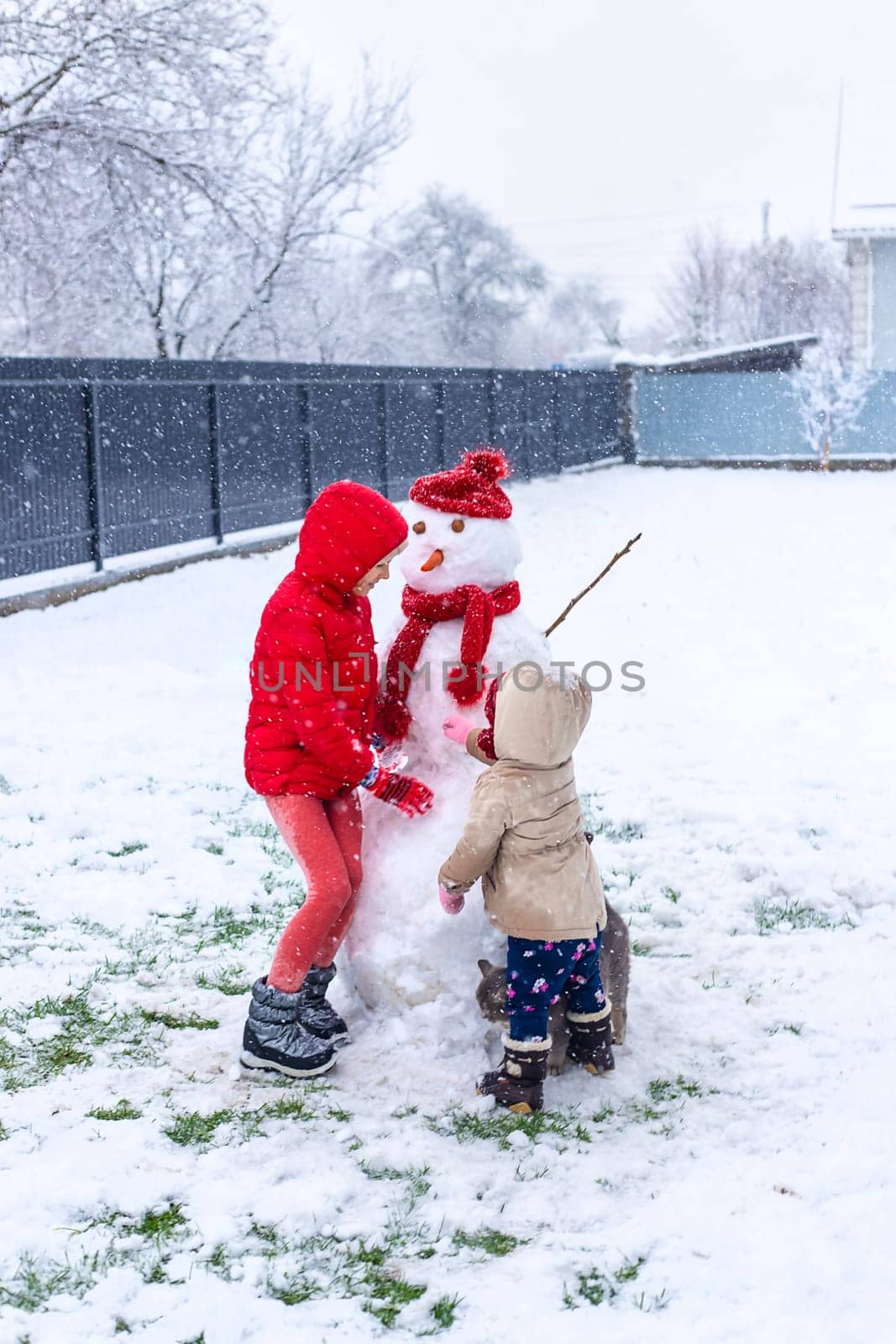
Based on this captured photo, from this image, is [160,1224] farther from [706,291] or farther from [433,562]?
[706,291]

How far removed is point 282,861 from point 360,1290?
2.95 meters

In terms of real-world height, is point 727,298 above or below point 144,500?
above

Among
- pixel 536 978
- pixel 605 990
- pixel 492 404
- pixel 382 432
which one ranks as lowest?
pixel 605 990

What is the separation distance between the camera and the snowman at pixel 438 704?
3.98 meters

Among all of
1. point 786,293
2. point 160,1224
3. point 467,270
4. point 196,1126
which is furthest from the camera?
point 786,293

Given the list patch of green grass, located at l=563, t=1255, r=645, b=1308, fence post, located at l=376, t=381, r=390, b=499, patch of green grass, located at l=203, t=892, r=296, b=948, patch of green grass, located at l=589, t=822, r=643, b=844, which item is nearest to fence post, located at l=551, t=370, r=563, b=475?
fence post, located at l=376, t=381, r=390, b=499

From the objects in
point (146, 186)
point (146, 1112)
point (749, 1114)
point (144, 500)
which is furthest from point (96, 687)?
point (146, 186)

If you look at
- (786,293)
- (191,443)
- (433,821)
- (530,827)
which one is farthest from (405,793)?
(786,293)

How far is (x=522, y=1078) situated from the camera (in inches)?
144

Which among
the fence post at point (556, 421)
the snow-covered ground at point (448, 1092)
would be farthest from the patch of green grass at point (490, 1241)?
the fence post at point (556, 421)

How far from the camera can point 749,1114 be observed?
3.63 metres

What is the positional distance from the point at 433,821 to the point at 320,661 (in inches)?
26.2

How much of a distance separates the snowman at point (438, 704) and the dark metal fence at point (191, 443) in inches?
305

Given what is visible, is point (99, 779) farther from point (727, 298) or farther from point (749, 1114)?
point (727, 298)
